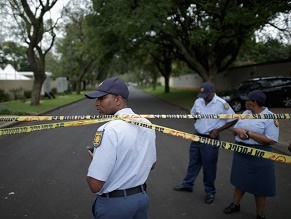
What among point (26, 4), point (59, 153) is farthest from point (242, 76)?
point (59, 153)

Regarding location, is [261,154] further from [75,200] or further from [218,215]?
[75,200]

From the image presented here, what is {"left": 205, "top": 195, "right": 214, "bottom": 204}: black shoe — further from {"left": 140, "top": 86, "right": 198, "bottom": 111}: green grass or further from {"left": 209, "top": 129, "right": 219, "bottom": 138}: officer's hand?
{"left": 140, "top": 86, "right": 198, "bottom": 111}: green grass

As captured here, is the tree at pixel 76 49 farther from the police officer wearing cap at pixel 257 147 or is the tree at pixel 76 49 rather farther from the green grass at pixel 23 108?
the police officer wearing cap at pixel 257 147

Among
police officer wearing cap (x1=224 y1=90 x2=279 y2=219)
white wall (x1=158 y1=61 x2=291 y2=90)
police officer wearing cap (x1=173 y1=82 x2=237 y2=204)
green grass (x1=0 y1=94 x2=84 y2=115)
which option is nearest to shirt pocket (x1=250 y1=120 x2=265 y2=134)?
police officer wearing cap (x1=224 y1=90 x2=279 y2=219)

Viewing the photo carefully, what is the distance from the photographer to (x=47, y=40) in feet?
115

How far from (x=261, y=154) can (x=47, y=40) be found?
35.3 meters

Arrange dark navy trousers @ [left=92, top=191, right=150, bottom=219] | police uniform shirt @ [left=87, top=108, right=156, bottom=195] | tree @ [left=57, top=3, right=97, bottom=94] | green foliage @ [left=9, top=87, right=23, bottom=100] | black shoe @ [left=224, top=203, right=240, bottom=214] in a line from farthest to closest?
tree @ [left=57, top=3, right=97, bottom=94] < green foliage @ [left=9, top=87, right=23, bottom=100] < black shoe @ [left=224, top=203, right=240, bottom=214] < dark navy trousers @ [left=92, top=191, right=150, bottom=219] < police uniform shirt @ [left=87, top=108, right=156, bottom=195]

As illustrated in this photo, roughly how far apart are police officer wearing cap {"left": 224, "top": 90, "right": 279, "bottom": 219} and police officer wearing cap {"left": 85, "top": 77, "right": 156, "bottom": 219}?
188cm

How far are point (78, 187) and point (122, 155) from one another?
3395 mm

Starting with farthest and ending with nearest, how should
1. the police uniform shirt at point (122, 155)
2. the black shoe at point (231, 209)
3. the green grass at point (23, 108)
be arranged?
the green grass at point (23, 108) < the black shoe at point (231, 209) < the police uniform shirt at point (122, 155)

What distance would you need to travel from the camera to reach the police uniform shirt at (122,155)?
2.15 metres

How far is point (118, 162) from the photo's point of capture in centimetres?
224

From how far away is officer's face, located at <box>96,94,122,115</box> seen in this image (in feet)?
7.63

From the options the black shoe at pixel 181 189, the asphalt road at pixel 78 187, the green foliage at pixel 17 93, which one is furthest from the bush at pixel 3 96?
the black shoe at pixel 181 189
